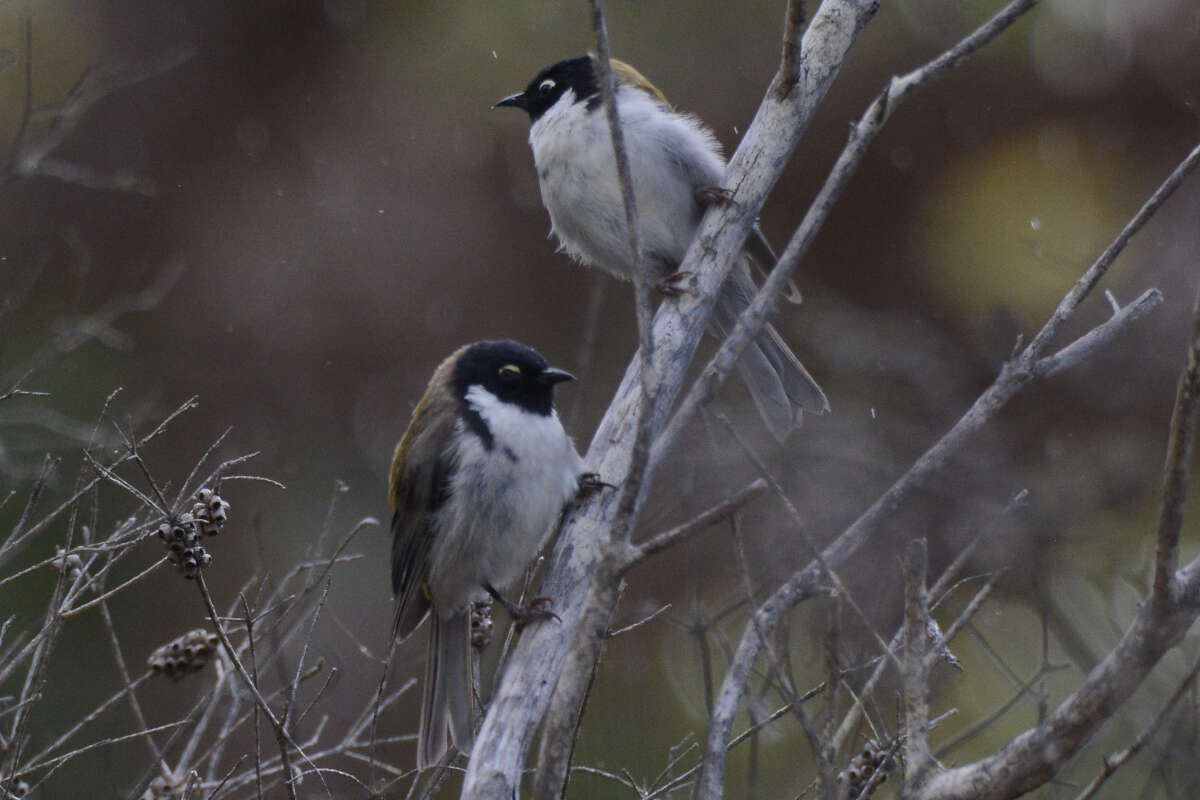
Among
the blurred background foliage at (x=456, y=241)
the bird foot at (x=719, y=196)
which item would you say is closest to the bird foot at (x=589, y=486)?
the bird foot at (x=719, y=196)

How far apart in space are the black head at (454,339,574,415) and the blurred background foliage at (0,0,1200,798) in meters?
2.08

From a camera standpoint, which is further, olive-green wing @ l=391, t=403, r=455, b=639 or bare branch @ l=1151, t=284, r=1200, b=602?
olive-green wing @ l=391, t=403, r=455, b=639

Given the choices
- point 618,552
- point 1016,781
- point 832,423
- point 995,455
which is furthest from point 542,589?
point 995,455

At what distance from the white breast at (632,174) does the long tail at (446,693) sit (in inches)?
59.2

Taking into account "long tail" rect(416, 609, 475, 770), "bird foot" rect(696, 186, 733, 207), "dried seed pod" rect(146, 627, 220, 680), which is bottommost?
"long tail" rect(416, 609, 475, 770)

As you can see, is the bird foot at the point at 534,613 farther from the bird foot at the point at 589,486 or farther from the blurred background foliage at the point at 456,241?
the blurred background foliage at the point at 456,241

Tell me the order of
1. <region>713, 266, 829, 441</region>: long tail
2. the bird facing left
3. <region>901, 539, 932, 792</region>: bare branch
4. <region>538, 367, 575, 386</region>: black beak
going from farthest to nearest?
<region>713, 266, 829, 441</region>: long tail → <region>538, 367, 575, 386</region>: black beak → the bird facing left → <region>901, 539, 932, 792</region>: bare branch

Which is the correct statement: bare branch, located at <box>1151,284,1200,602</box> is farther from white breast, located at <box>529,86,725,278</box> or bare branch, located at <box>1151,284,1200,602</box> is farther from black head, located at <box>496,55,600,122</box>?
black head, located at <box>496,55,600,122</box>

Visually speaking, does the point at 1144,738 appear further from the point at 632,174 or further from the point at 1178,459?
the point at 632,174

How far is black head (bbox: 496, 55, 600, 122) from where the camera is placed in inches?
192

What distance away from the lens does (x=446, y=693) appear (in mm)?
3869

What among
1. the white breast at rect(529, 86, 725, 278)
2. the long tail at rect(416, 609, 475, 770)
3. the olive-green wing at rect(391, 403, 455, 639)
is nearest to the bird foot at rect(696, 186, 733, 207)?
the white breast at rect(529, 86, 725, 278)

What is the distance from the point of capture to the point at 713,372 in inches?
92.0

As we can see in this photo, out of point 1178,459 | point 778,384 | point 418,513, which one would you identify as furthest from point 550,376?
point 1178,459
